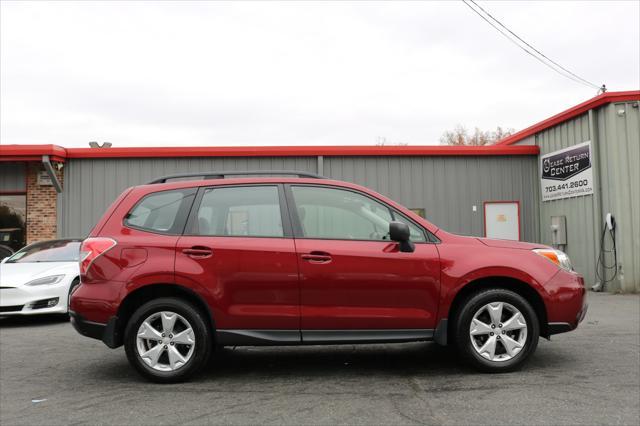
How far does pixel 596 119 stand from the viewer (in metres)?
13.1

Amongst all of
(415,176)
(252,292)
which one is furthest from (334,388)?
(415,176)

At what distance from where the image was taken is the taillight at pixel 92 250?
5043 millimetres

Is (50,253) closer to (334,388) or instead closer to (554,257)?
(334,388)

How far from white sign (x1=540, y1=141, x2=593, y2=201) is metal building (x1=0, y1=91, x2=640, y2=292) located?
0.18 ft

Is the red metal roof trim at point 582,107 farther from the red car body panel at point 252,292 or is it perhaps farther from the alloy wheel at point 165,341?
the alloy wheel at point 165,341

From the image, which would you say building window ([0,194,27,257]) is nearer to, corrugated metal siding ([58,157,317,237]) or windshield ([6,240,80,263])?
corrugated metal siding ([58,157,317,237])

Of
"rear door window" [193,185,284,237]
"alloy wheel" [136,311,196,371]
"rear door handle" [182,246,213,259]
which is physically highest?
"rear door window" [193,185,284,237]

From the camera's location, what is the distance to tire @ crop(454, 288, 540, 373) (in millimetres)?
5047

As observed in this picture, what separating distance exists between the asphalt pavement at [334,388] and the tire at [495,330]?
14 cm

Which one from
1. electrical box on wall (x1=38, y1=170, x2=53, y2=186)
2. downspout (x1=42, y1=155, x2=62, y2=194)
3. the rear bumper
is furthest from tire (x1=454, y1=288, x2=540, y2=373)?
electrical box on wall (x1=38, y1=170, x2=53, y2=186)

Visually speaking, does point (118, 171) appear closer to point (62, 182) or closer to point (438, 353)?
point (62, 182)

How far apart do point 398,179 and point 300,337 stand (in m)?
11.4

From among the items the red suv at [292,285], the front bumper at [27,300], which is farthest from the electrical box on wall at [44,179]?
the red suv at [292,285]

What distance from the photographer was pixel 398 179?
16.0m
